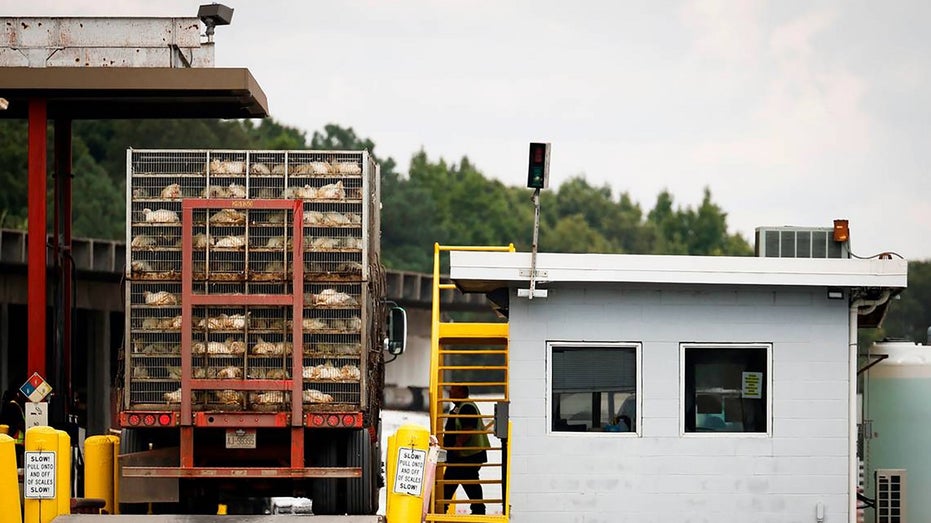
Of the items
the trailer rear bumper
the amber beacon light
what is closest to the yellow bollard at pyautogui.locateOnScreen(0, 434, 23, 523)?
the trailer rear bumper

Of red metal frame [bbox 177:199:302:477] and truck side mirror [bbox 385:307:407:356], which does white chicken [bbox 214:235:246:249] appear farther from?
truck side mirror [bbox 385:307:407:356]

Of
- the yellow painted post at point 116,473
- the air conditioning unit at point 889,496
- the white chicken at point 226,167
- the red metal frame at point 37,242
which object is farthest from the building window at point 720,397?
the red metal frame at point 37,242

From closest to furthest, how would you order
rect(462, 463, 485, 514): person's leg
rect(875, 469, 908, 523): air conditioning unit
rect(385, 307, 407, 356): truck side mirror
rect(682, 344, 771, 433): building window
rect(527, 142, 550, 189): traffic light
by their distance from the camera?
1. rect(527, 142, 550, 189): traffic light
2. rect(682, 344, 771, 433): building window
3. rect(875, 469, 908, 523): air conditioning unit
4. rect(462, 463, 485, 514): person's leg
5. rect(385, 307, 407, 356): truck side mirror

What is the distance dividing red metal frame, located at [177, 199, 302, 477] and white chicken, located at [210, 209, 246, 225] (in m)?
0.09

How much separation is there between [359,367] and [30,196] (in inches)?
291

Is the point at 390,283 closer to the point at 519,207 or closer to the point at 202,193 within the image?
the point at 202,193

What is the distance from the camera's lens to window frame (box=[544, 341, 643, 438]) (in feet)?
57.9

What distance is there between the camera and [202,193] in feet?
57.6

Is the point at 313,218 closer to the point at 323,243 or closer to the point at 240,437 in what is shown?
the point at 323,243

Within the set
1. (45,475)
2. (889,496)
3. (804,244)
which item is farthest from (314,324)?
(889,496)

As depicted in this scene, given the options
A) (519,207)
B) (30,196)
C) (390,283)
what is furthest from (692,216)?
(30,196)

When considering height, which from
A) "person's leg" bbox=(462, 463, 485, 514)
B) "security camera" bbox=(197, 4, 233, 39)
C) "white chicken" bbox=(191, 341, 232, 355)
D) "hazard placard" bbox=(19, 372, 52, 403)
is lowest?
"person's leg" bbox=(462, 463, 485, 514)

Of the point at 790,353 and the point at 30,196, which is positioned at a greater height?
the point at 30,196

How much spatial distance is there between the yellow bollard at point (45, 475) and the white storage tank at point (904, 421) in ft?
30.7
